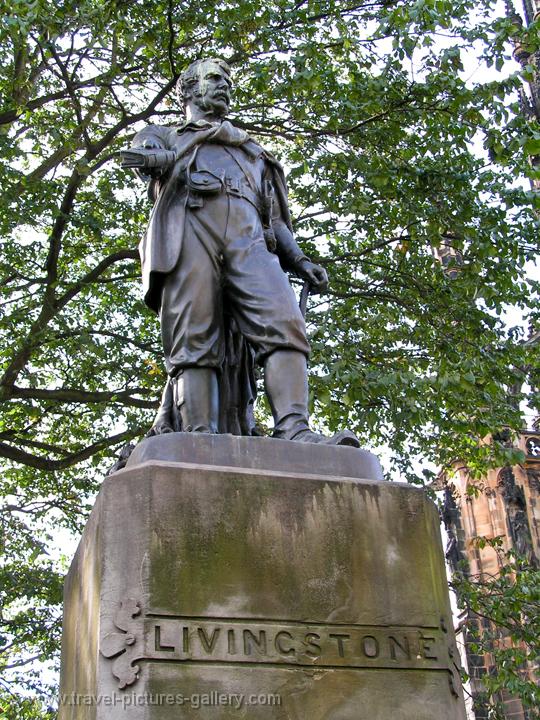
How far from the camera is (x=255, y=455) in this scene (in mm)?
4590

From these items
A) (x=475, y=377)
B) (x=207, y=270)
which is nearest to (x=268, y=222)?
(x=207, y=270)

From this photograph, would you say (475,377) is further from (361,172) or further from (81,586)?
(81,586)

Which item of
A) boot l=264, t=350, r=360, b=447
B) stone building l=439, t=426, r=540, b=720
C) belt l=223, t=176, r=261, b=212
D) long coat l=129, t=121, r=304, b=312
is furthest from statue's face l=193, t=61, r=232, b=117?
stone building l=439, t=426, r=540, b=720

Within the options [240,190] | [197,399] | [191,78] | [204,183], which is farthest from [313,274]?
[191,78]

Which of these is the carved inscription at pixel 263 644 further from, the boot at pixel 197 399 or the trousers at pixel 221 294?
the trousers at pixel 221 294

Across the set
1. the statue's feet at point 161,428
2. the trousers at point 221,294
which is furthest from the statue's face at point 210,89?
the statue's feet at point 161,428

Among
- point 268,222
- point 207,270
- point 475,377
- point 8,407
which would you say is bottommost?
point 207,270

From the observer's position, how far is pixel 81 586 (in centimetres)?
467

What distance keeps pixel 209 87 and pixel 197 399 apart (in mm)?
1812

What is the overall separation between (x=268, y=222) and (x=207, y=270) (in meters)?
0.64

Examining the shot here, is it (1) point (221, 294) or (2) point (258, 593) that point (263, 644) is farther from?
(1) point (221, 294)

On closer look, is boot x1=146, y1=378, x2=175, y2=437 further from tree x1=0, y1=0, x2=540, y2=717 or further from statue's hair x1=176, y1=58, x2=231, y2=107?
tree x1=0, y1=0, x2=540, y2=717

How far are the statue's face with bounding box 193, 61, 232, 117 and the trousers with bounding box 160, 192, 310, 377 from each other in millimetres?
639

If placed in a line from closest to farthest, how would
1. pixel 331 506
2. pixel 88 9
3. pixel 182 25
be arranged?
pixel 331 506 < pixel 88 9 < pixel 182 25
